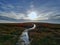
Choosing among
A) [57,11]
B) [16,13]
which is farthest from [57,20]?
[16,13]

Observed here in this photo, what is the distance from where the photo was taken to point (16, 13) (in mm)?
2229

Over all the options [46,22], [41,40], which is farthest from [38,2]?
[41,40]

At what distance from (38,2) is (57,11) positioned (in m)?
0.23

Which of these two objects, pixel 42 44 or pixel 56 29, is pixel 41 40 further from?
pixel 56 29

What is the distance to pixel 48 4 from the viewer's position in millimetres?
2197

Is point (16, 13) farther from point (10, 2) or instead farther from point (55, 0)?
point (55, 0)

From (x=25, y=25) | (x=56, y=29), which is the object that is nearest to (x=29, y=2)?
(x=25, y=25)

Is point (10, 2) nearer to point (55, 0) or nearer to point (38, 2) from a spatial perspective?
point (38, 2)

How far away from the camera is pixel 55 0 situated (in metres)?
2.19

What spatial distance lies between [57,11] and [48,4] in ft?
0.42

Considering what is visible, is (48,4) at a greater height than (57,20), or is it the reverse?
(48,4)

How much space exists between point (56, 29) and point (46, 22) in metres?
0.14

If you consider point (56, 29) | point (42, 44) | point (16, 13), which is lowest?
point (42, 44)

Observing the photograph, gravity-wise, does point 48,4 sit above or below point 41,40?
above
